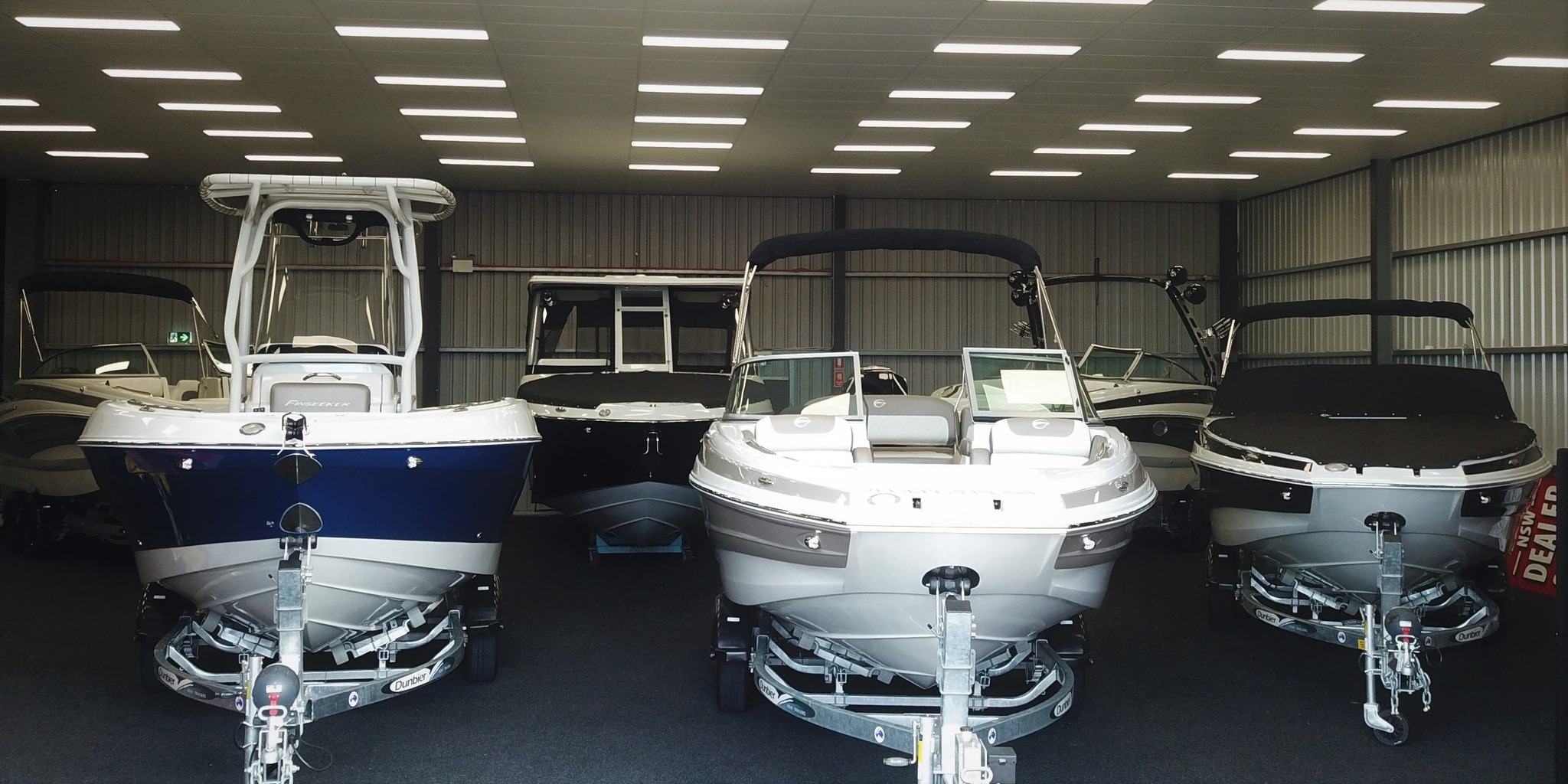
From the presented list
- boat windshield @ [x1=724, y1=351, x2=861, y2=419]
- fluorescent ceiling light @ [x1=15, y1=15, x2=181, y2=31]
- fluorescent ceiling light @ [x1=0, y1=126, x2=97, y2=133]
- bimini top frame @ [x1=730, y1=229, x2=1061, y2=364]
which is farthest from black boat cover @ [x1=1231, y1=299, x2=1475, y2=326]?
fluorescent ceiling light @ [x1=0, y1=126, x2=97, y2=133]

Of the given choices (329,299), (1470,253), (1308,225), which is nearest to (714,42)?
(329,299)

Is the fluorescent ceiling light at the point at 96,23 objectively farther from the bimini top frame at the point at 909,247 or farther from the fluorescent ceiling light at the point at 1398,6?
the fluorescent ceiling light at the point at 1398,6

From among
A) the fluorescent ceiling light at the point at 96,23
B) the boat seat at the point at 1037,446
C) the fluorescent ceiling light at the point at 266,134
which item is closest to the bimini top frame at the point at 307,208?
the boat seat at the point at 1037,446

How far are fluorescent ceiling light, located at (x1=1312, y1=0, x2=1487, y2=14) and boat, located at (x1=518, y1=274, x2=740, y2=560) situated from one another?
4.37m

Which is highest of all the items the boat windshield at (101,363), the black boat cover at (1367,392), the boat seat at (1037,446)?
the boat windshield at (101,363)

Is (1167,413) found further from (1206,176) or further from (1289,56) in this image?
(1206,176)

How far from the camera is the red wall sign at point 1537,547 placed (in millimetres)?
6945

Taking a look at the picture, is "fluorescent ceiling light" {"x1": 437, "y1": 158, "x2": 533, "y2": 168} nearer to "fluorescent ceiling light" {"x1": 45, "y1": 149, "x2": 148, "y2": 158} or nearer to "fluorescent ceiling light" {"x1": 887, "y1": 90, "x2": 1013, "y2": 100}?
"fluorescent ceiling light" {"x1": 45, "y1": 149, "x2": 148, "y2": 158}

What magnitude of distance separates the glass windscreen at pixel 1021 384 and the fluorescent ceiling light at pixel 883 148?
248 inches

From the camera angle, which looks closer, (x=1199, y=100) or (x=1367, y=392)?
(x=1367, y=392)

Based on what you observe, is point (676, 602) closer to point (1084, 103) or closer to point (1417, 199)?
point (1084, 103)

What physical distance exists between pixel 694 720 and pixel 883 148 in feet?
24.1

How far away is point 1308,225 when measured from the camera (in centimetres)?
1197

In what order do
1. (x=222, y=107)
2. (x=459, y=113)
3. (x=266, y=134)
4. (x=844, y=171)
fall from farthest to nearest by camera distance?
(x=844, y=171) → (x=266, y=134) → (x=459, y=113) → (x=222, y=107)
